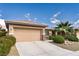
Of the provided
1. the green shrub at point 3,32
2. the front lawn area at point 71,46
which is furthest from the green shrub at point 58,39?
the green shrub at point 3,32

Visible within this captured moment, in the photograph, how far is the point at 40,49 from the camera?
19.3 feet

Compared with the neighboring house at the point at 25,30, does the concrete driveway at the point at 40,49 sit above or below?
below

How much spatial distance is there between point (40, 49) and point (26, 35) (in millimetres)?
672

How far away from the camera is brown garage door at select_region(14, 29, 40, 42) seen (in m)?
6.01

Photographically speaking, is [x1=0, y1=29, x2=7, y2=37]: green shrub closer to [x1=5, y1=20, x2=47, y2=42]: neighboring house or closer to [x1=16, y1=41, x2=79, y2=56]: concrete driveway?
[x1=5, y1=20, x2=47, y2=42]: neighboring house

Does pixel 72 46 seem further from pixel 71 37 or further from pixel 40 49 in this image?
pixel 40 49

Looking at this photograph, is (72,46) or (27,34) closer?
(72,46)

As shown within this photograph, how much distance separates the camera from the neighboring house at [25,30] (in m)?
5.85

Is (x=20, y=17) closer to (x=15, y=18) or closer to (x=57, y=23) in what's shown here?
(x=15, y=18)

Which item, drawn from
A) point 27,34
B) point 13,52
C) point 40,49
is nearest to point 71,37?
point 40,49

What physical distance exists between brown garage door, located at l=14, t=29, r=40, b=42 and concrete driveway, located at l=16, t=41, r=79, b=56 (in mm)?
171

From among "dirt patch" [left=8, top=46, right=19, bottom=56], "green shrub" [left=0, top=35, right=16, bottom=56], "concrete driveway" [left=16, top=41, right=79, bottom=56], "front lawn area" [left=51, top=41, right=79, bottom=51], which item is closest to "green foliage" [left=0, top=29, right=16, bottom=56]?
"green shrub" [left=0, top=35, right=16, bottom=56]

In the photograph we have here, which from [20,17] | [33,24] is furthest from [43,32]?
[20,17]

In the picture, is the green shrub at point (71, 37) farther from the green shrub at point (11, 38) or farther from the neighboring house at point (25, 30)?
the green shrub at point (11, 38)
